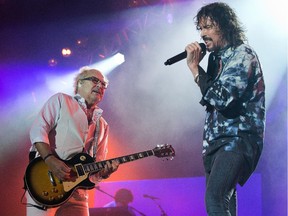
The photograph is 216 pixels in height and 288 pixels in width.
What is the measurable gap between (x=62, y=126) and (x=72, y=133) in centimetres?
11

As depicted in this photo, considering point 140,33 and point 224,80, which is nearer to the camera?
point 224,80

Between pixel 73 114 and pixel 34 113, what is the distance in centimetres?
299

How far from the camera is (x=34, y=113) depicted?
20.3ft

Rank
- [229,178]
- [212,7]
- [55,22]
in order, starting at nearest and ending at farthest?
[229,178] < [212,7] < [55,22]

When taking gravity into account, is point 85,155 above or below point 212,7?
below

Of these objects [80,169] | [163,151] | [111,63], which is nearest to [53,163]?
[80,169]

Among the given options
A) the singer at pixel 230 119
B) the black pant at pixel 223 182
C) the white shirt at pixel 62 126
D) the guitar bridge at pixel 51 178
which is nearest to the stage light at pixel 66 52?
the white shirt at pixel 62 126

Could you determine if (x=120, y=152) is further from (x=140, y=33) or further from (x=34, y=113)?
(x=140, y=33)

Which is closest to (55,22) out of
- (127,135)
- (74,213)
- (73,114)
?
(127,135)

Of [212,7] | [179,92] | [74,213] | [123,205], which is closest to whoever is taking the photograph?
[212,7]

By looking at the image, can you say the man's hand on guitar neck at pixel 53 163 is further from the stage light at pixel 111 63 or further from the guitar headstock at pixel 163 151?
the stage light at pixel 111 63

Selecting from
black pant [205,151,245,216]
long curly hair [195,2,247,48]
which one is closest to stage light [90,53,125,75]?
→ long curly hair [195,2,247,48]

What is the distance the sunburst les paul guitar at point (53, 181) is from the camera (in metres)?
3.06

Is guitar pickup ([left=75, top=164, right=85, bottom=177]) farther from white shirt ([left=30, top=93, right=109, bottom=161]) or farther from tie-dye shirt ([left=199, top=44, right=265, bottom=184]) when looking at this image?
tie-dye shirt ([left=199, top=44, right=265, bottom=184])
